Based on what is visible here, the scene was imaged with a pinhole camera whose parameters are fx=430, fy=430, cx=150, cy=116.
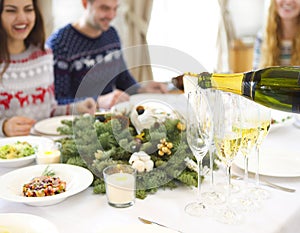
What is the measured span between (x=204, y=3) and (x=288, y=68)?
311 cm

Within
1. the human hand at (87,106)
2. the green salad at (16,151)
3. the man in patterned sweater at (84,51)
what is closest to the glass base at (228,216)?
the green salad at (16,151)

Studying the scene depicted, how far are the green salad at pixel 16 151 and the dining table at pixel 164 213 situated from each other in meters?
0.28

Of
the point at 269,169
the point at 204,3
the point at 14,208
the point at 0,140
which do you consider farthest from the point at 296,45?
the point at 14,208

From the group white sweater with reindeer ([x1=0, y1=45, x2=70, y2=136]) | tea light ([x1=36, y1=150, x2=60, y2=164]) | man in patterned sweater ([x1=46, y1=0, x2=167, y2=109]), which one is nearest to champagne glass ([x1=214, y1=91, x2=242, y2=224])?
tea light ([x1=36, y1=150, x2=60, y2=164])

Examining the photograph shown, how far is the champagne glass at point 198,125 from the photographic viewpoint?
3.42 ft

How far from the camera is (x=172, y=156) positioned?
120 cm

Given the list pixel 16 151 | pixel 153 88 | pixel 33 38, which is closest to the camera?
pixel 16 151

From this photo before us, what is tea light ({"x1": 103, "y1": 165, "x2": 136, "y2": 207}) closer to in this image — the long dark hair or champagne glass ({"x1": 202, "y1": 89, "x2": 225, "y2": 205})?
champagne glass ({"x1": 202, "y1": 89, "x2": 225, "y2": 205})

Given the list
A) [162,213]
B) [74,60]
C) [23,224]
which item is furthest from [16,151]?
[74,60]

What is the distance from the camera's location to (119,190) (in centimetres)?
107

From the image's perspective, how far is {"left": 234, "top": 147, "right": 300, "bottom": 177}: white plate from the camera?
49.1 inches

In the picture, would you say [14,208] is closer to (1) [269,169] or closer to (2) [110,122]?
(2) [110,122]

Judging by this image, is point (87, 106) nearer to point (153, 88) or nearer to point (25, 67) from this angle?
point (153, 88)

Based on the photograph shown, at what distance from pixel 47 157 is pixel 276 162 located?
0.71 meters
